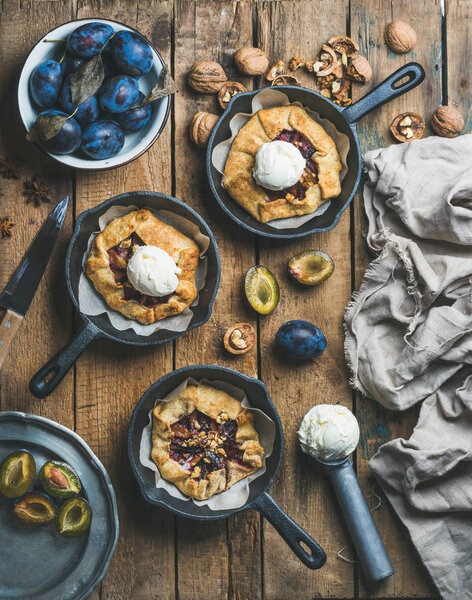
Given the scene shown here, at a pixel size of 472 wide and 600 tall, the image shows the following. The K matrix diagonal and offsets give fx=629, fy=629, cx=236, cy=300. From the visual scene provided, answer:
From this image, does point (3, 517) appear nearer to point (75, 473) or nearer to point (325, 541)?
point (75, 473)

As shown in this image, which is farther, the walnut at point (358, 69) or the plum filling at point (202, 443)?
the walnut at point (358, 69)

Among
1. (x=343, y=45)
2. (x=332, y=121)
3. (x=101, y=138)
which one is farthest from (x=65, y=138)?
(x=343, y=45)

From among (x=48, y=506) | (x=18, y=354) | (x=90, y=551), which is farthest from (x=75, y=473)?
(x=18, y=354)

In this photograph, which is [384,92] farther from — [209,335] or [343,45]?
[209,335]

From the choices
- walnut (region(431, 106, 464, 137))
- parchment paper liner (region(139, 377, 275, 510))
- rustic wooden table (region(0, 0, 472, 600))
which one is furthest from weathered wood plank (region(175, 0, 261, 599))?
walnut (region(431, 106, 464, 137))

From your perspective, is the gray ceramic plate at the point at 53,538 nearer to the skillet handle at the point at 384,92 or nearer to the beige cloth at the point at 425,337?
the beige cloth at the point at 425,337

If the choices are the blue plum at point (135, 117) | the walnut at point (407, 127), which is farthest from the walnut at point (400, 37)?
the blue plum at point (135, 117)

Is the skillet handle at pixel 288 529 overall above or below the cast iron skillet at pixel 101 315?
below
